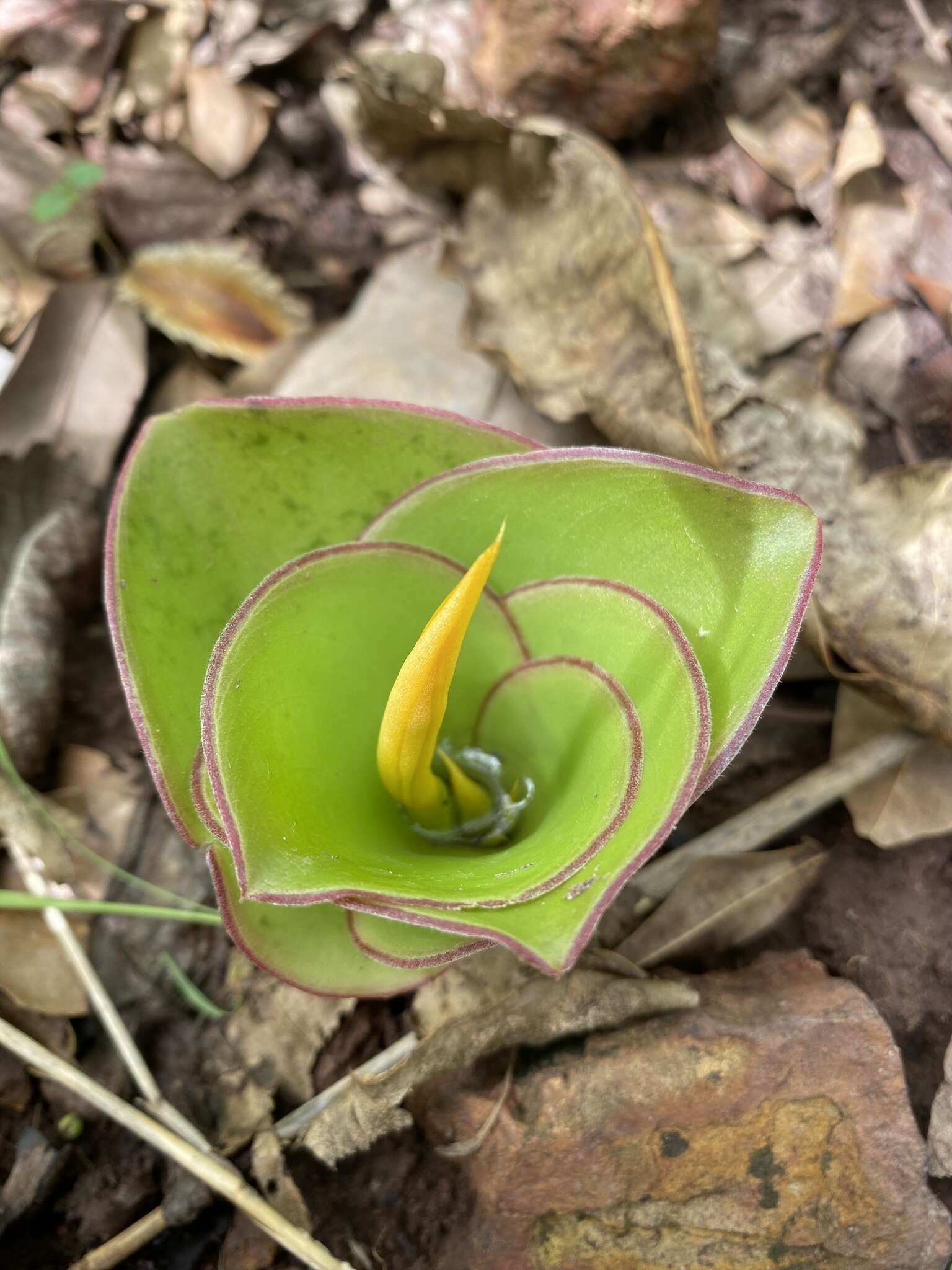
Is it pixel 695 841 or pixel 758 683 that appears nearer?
pixel 758 683

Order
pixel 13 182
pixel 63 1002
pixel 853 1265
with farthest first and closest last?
1. pixel 13 182
2. pixel 63 1002
3. pixel 853 1265

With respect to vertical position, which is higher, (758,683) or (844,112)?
(844,112)

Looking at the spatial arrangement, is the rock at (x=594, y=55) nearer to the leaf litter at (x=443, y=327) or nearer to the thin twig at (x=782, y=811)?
the leaf litter at (x=443, y=327)

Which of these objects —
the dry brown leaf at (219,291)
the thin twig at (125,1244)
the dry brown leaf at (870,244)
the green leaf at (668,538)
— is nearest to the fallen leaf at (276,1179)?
the thin twig at (125,1244)

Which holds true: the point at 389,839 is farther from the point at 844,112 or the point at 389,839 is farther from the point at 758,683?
the point at 844,112

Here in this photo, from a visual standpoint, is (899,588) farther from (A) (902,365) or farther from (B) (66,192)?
(B) (66,192)

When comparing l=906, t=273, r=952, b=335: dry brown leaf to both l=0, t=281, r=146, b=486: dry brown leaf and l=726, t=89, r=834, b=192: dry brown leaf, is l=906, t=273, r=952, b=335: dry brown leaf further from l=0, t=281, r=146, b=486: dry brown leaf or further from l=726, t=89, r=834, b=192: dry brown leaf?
l=0, t=281, r=146, b=486: dry brown leaf

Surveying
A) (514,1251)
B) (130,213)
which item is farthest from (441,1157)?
(130,213)

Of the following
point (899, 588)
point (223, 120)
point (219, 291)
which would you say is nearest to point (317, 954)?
point (899, 588)
